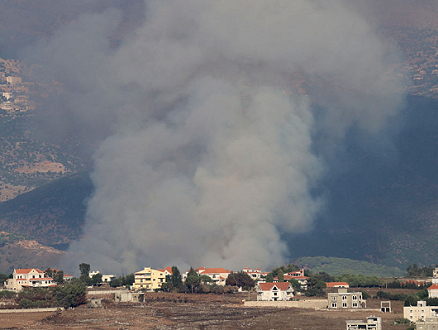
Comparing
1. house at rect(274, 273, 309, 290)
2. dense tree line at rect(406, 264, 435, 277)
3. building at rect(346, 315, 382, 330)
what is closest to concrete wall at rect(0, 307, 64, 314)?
building at rect(346, 315, 382, 330)

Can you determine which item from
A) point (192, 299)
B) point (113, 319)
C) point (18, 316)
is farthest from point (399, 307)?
point (18, 316)

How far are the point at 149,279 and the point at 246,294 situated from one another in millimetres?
19364

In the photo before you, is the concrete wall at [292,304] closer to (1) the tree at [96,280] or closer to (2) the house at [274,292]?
(2) the house at [274,292]

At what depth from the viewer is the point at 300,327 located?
104 metres

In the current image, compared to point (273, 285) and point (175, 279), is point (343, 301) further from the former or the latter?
point (175, 279)

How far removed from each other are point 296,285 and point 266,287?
11860 mm

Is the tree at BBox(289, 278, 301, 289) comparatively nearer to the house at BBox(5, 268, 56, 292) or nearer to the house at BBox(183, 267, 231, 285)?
the house at BBox(183, 267, 231, 285)

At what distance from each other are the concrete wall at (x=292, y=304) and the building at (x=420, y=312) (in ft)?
64.9

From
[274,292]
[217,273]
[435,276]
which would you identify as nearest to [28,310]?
[274,292]

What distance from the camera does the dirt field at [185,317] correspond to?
10631 cm

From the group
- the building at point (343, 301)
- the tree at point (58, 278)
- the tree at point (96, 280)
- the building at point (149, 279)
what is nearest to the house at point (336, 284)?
the building at point (343, 301)

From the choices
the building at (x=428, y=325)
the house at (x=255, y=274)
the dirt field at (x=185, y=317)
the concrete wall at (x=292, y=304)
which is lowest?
the building at (x=428, y=325)

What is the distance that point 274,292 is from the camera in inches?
5507

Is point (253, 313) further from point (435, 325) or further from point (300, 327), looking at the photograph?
point (435, 325)
